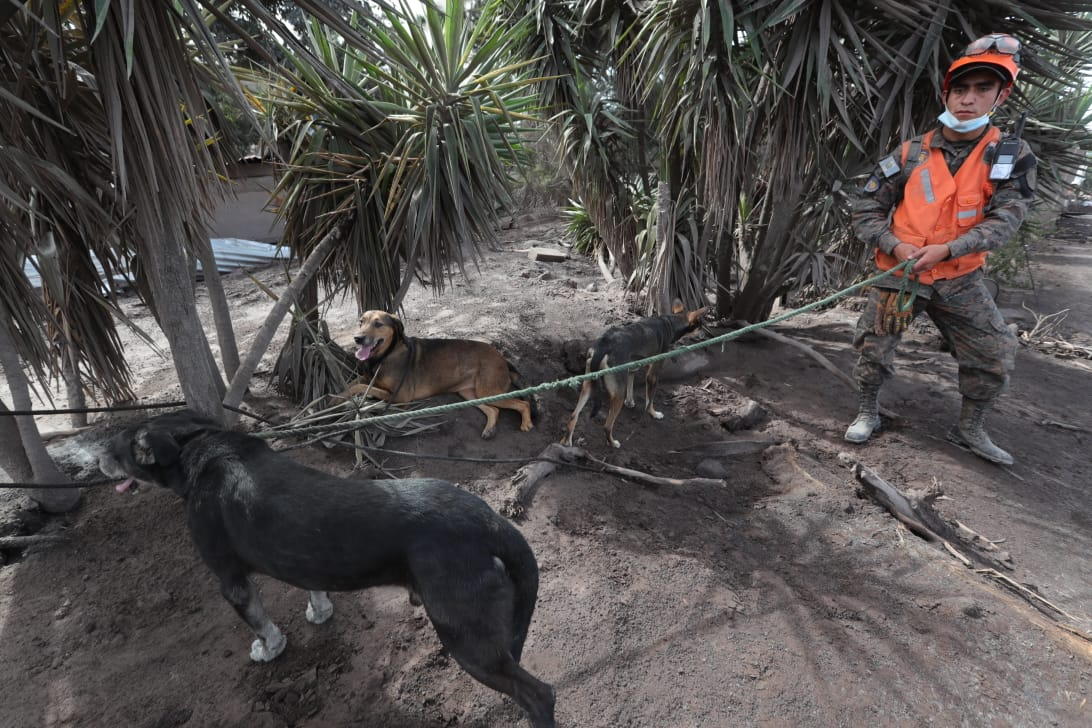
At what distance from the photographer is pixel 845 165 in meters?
5.01

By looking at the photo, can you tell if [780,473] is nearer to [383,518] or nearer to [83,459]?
[383,518]

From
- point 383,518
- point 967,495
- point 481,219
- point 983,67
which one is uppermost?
point 983,67

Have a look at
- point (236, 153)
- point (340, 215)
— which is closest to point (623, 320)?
point (340, 215)

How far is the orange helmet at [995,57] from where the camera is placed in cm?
281

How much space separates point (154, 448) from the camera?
1.93 m

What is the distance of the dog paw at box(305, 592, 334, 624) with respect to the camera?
235 cm

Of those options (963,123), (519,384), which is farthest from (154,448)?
(963,123)

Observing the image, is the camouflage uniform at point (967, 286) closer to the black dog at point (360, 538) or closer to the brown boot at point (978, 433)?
the brown boot at point (978, 433)

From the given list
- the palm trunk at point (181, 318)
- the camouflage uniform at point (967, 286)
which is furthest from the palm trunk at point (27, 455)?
the camouflage uniform at point (967, 286)

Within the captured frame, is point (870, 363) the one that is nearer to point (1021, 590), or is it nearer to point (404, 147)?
point (1021, 590)

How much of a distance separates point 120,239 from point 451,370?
2308 mm

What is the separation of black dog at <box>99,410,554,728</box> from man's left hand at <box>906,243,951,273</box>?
3103 mm

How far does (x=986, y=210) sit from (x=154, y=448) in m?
4.53

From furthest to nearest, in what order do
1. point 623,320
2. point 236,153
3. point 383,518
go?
point 623,320, point 236,153, point 383,518
